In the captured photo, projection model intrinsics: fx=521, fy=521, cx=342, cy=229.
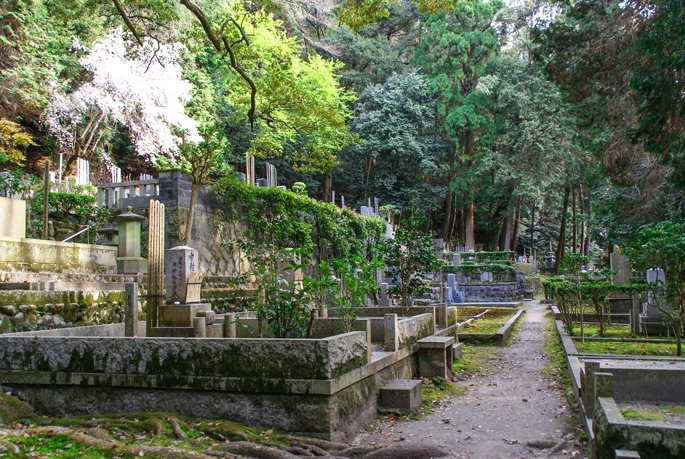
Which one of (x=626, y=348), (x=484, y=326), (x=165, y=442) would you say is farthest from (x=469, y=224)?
(x=165, y=442)

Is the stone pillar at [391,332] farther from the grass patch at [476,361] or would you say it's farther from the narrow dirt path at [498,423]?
the grass patch at [476,361]

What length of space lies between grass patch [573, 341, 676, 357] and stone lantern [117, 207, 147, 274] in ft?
29.1

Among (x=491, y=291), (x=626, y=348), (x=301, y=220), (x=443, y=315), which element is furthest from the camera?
(x=491, y=291)

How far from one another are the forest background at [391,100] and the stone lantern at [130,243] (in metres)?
2.30

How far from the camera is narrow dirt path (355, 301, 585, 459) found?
5.05m

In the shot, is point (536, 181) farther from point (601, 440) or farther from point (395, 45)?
point (601, 440)

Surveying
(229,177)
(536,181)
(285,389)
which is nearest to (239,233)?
(229,177)

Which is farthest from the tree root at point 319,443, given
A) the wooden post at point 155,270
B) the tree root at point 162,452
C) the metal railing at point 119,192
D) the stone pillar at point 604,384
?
the metal railing at point 119,192

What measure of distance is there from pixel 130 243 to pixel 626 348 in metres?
9.96

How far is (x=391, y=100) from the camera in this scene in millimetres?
34156

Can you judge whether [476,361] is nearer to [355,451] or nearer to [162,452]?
[355,451]

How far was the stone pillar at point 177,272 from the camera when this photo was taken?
7734 millimetres

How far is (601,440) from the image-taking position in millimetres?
3666

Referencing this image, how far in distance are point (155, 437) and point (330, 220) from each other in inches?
611
